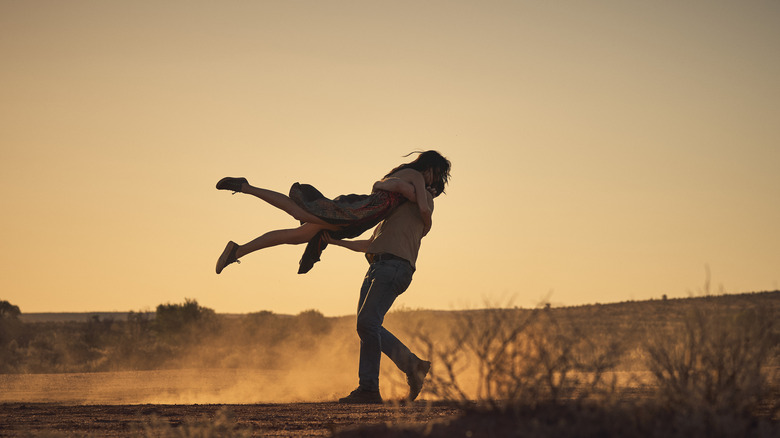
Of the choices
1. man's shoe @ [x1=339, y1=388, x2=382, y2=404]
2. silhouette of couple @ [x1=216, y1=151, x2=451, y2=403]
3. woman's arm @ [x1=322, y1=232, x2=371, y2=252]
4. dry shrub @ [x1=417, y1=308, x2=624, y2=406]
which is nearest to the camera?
dry shrub @ [x1=417, y1=308, x2=624, y2=406]

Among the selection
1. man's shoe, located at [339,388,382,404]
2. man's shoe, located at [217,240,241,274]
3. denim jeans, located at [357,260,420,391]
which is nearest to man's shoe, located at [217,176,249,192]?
man's shoe, located at [217,240,241,274]

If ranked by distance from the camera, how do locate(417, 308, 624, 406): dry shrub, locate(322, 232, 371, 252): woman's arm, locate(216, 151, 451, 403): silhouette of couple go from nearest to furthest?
locate(417, 308, 624, 406): dry shrub → locate(216, 151, 451, 403): silhouette of couple → locate(322, 232, 371, 252): woman's arm

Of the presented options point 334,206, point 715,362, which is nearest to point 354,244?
point 334,206

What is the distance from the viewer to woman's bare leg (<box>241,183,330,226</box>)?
7914 millimetres

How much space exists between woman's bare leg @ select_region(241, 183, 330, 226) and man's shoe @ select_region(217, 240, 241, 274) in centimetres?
57

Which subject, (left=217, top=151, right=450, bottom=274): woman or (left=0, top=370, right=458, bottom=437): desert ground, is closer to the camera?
(left=0, top=370, right=458, bottom=437): desert ground

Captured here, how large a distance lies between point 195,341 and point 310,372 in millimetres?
14756

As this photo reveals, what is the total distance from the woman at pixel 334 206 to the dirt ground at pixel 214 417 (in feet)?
5.15

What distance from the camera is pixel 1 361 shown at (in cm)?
2533

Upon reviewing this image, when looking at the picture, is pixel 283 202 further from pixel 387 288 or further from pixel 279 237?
pixel 387 288

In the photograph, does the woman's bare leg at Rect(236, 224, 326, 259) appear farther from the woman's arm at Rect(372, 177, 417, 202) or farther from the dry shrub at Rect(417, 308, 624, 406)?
the dry shrub at Rect(417, 308, 624, 406)

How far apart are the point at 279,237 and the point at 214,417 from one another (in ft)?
7.42

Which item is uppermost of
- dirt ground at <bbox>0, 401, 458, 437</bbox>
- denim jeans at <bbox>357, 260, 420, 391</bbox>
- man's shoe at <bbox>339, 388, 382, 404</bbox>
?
denim jeans at <bbox>357, 260, 420, 391</bbox>

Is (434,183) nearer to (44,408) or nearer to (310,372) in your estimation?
(44,408)
